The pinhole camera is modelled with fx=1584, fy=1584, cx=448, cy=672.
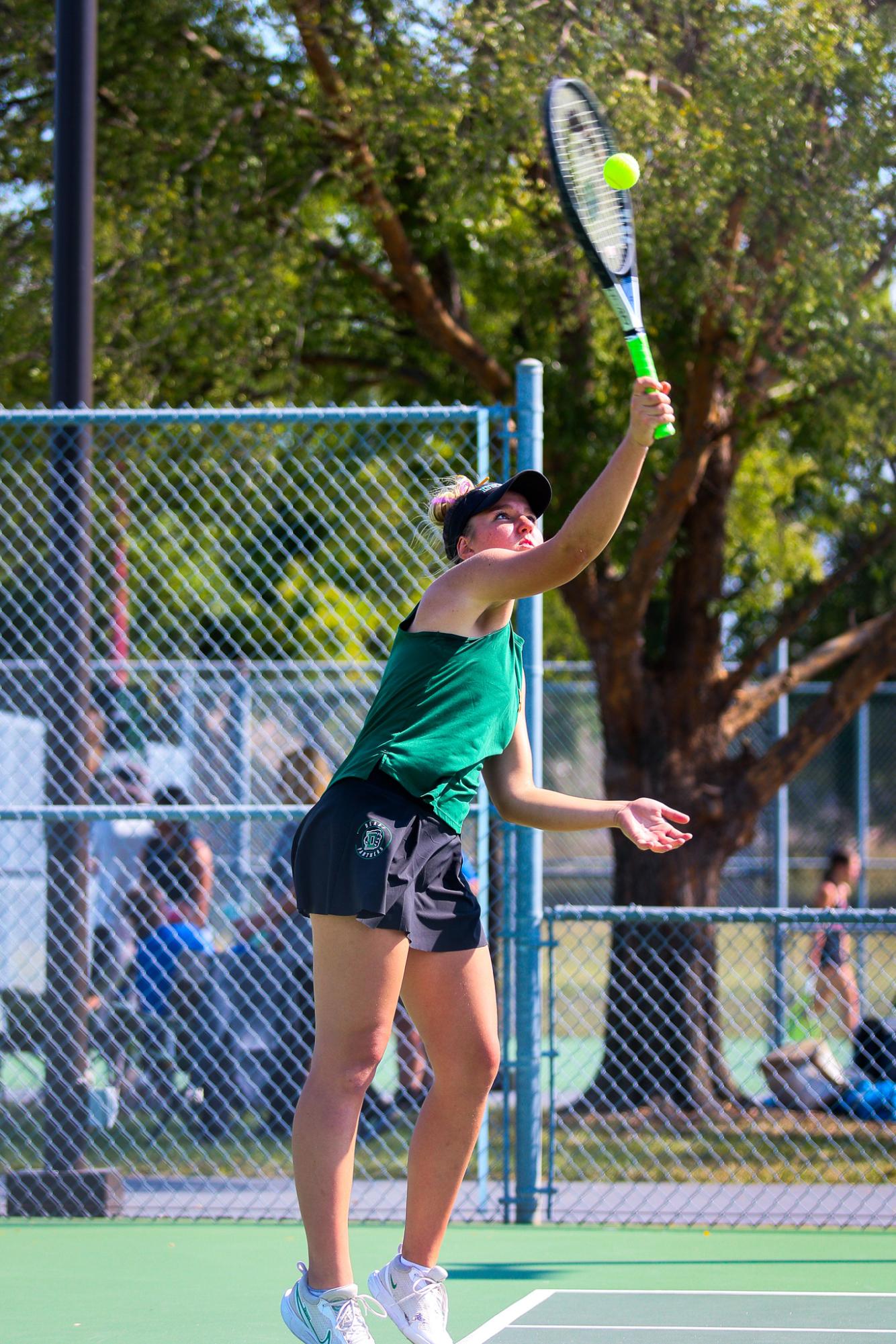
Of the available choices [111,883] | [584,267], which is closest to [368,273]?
[584,267]

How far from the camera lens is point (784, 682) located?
8.75 metres

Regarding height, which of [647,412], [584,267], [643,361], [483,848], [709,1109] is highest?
[584,267]

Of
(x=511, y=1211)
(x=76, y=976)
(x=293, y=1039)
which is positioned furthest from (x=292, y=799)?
(x=511, y=1211)

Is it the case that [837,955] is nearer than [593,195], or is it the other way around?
[593,195]

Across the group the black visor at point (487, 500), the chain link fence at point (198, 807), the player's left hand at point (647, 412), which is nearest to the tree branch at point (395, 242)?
the chain link fence at point (198, 807)

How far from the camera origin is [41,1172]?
5.70 meters

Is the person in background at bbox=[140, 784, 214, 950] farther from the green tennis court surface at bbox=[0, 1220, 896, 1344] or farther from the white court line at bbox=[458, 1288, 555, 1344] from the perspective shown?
the white court line at bbox=[458, 1288, 555, 1344]

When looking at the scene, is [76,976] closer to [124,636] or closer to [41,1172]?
[41,1172]

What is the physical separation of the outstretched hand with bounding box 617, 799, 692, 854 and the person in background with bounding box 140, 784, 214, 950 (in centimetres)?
475

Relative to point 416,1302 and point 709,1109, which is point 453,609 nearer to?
point 416,1302

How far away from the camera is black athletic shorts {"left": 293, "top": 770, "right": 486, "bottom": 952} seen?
10.8 ft

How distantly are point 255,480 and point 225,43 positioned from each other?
2.87 meters

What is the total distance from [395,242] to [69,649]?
334 cm

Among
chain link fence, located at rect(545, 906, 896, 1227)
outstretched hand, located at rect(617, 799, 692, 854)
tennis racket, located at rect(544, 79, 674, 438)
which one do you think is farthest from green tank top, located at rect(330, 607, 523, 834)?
chain link fence, located at rect(545, 906, 896, 1227)
